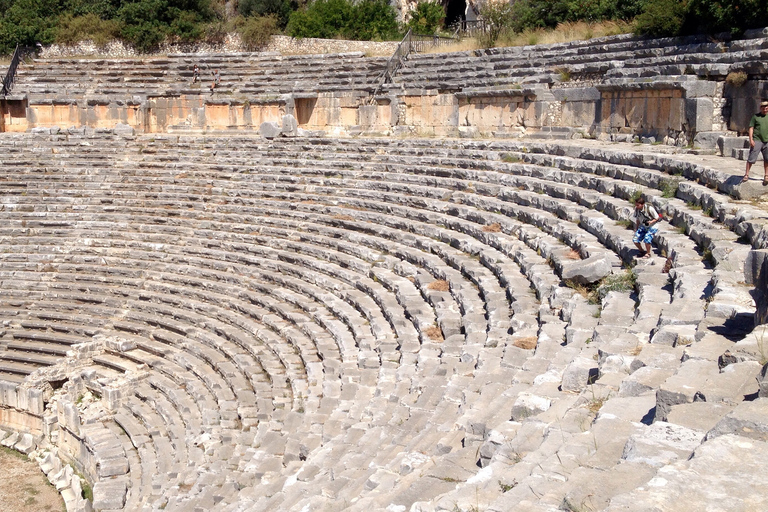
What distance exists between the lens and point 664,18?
615 inches

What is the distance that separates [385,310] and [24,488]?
20.0ft

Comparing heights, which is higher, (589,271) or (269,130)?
(269,130)

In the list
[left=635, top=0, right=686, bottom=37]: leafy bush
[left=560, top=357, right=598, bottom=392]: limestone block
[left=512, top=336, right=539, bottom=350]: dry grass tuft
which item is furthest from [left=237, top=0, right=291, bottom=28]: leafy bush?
[left=560, top=357, right=598, bottom=392]: limestone block

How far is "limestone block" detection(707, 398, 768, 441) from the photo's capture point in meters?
3.45

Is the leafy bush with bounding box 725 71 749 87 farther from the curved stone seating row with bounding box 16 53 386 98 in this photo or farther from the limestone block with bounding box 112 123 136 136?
the limestone block with bounding box 112 123 136 136

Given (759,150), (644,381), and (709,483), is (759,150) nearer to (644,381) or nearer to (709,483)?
(644,381)

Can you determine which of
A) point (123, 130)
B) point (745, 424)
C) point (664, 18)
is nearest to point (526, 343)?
point (745, 424)

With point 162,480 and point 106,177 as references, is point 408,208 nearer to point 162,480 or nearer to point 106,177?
point 162,480

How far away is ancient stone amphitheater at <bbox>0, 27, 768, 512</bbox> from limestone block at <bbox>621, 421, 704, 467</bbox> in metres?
0.02

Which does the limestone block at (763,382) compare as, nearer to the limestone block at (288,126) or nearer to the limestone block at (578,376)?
the limestone block at (578,376)

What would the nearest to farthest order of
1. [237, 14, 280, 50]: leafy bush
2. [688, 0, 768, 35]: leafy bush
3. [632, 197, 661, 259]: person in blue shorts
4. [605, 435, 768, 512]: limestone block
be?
[605, 435, 768, 512]: limestone block → [632, 197, 661, 259]: person in blue shorts → [688, 0, 768, 35]: leafy bush → [237, 14, 280, 50]: leafy bush

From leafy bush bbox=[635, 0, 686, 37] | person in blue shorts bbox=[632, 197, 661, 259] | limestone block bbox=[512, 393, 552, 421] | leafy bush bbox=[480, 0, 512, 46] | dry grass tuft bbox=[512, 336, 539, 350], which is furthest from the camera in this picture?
leafy bush bbox=[480, 0, 512, 46]

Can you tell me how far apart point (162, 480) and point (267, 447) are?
94.9 inches

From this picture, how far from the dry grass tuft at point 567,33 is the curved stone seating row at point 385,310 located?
5301 millimetres
